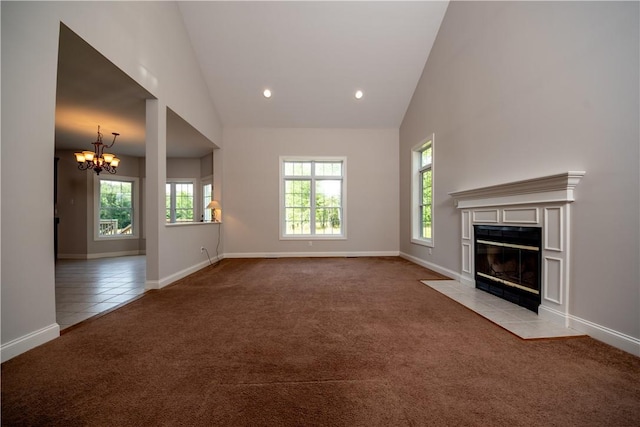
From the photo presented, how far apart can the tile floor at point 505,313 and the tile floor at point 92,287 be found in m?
3.81

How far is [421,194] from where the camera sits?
5855 mm

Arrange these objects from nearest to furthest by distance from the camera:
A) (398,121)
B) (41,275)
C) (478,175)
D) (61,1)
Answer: (41,275) → (61,1) → (478,175) → (398,121)

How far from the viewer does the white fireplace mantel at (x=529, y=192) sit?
2.33 metres

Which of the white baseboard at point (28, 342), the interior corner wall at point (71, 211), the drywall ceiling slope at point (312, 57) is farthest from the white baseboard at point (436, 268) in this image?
the interior corner wall at point (71, 211)

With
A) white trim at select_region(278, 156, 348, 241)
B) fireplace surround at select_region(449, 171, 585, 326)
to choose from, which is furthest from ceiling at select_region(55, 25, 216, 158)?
fireplace surround at select_region(449, 171, 585, 326)

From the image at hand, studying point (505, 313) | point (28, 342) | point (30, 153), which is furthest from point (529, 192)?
point (28, 342)

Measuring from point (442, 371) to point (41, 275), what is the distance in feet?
9.45

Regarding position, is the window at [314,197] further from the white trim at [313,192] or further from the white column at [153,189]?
the white column at [153,189]

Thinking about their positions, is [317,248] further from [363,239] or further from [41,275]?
[41,275]

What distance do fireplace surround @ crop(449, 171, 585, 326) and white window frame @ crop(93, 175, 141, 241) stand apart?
8.34 metres

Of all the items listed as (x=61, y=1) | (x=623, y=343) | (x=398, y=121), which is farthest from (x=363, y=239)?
(x=61, y=1)

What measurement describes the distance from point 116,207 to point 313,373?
805 centimetres

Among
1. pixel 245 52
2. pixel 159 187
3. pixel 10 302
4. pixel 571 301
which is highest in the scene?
pixel 245 52

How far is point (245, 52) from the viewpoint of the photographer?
5.15 m
